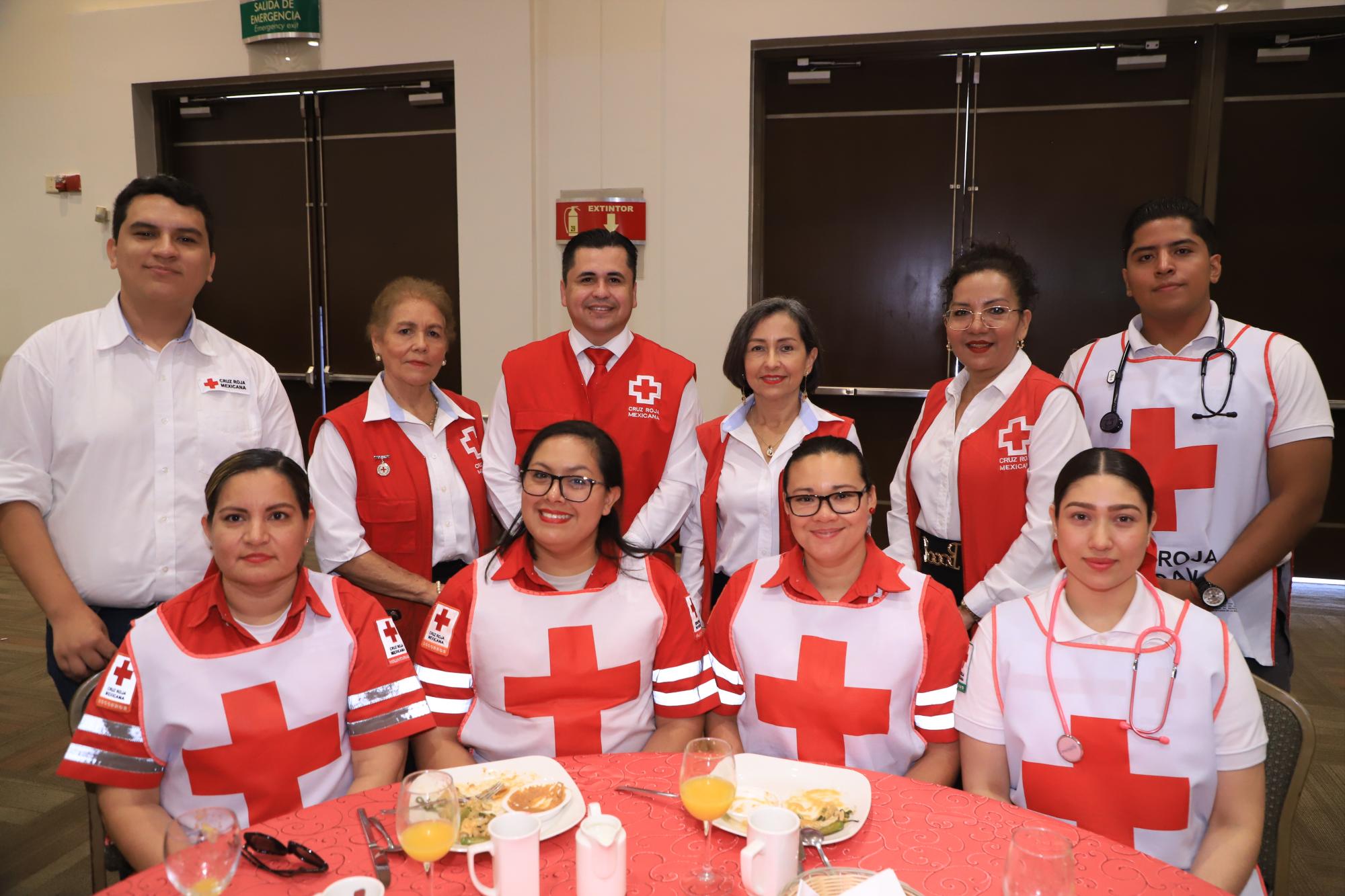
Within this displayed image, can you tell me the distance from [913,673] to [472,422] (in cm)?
143

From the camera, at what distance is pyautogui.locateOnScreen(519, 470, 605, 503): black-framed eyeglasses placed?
1.86m

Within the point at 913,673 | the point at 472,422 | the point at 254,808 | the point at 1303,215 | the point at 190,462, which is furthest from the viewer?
the point at 1303,215

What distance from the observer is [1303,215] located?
4.50m

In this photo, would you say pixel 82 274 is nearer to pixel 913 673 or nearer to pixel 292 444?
pixel 292 444

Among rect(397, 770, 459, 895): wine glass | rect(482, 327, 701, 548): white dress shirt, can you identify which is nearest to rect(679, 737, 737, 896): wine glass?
rect(397, 770, 459, 895): wine glass

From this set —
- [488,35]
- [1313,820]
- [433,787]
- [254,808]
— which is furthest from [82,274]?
[1313,820]

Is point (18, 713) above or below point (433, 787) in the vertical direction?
below

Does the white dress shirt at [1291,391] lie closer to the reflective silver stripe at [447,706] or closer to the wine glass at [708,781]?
the wine glass at [708,781]

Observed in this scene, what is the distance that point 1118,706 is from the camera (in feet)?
5.13

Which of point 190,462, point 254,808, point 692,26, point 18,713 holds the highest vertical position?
point 692,26

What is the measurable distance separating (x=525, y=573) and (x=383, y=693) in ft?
1.17

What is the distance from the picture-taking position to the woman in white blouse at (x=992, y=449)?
218 centimetres

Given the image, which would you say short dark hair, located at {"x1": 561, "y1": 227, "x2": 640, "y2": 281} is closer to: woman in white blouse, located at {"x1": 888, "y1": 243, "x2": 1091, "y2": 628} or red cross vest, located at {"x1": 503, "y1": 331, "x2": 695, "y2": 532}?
red cross vest, located at {"x1": 503, "y1": 331, "x2": 695, "y2": 532}

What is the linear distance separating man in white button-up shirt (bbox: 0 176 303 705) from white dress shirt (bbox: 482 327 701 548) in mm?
695
